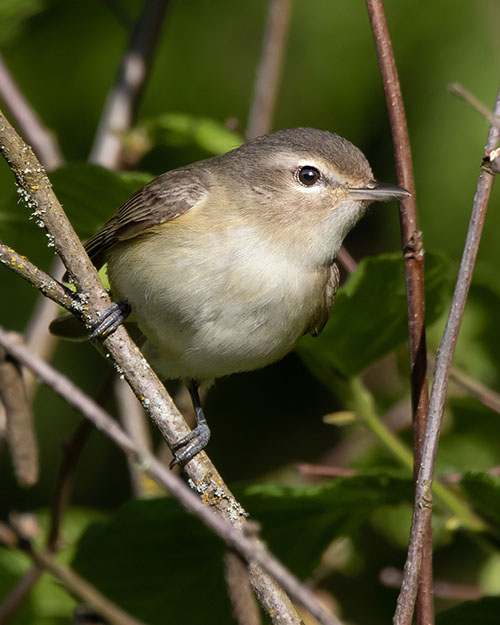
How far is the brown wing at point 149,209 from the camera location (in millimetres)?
3506

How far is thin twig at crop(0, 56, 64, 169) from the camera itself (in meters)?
4.18

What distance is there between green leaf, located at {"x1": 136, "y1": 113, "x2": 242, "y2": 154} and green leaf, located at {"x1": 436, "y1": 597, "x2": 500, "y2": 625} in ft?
6.77

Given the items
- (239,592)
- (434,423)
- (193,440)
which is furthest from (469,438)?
(239,592)

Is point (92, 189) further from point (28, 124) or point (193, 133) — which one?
point (28, 124)

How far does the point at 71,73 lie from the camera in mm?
5023

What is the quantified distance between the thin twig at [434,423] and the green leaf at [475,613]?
76cm

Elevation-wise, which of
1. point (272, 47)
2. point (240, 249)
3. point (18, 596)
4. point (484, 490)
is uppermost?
point (272, 47)

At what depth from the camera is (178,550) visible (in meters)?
3.08

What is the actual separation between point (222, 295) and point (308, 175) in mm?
A: 654

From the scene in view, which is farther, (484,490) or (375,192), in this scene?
(375,192)

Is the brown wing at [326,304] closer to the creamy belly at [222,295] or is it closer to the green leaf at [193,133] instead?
the creamy belly at [222,295]

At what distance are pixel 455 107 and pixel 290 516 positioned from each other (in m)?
2.37

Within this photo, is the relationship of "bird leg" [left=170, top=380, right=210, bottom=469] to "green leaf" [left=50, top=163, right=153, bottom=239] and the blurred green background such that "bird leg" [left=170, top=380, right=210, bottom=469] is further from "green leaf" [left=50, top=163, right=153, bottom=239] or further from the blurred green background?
"green leaf" [left=50, top=163, right=153, bottom=239]

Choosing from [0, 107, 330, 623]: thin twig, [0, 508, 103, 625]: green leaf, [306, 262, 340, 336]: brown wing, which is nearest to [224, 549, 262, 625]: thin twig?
[0, 107, 330, 623]: thin twig
